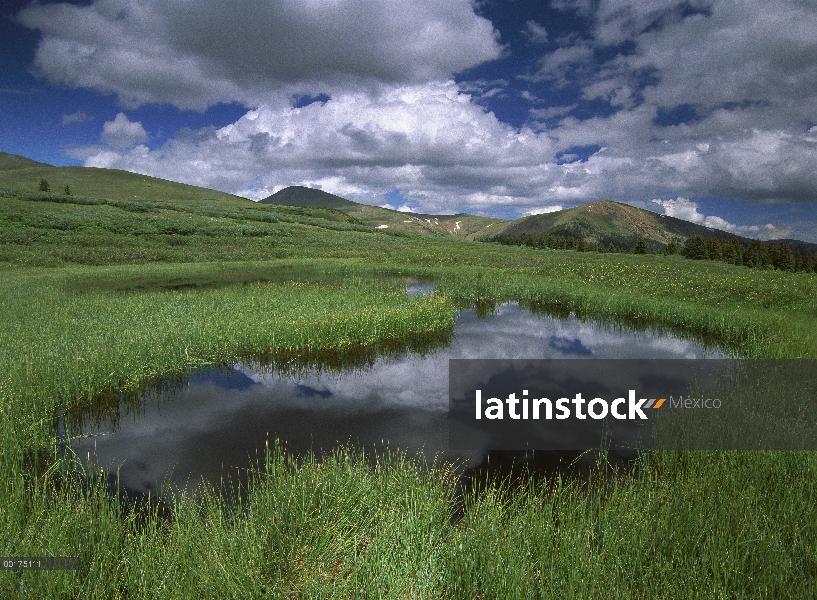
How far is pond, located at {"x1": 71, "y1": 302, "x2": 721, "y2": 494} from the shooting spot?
834 cm

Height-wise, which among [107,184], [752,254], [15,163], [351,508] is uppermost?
[15,163]

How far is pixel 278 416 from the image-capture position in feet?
34.4

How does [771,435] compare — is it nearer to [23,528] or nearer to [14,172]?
[23,528]

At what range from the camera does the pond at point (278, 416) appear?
→ 834 cm

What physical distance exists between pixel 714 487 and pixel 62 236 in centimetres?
6587

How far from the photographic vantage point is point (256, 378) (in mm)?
13078

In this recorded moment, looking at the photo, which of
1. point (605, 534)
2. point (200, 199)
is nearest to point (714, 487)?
point (605, 534)

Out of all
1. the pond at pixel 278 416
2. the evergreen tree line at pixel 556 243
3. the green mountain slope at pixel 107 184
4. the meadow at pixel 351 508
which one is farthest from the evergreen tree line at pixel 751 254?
the green mountain slope at pixel 107 184

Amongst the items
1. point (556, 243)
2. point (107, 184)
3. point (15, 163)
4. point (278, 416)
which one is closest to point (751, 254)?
point (556, 243)

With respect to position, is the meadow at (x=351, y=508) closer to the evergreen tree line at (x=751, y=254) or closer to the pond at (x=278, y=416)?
the pond at (x=278, y=416)

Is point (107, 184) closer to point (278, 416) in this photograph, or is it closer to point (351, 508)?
point (278, 416)

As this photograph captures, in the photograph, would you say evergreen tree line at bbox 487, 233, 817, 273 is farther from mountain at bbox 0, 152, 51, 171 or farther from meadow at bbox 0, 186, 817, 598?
mountain at bbox 0, 152, 51, 171

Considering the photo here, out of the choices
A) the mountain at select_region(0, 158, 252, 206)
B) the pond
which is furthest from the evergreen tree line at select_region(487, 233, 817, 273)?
the mountain at select_region(0, 158, 252, 206)

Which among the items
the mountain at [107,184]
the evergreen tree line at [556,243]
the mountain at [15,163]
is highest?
the mountain at [15,163]
